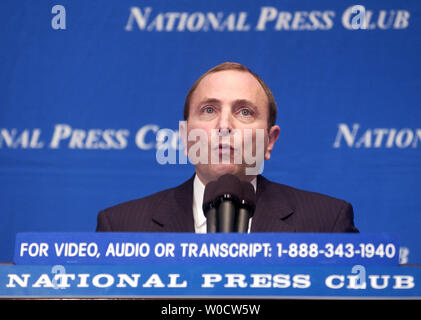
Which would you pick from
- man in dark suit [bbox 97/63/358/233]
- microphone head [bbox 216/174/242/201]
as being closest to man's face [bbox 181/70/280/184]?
man in dark suit [bbox 97/63/358/233]

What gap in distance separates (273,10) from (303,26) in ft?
0.54

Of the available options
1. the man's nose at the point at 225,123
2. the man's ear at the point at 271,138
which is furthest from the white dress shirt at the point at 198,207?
the man's nose at the point at 225,123

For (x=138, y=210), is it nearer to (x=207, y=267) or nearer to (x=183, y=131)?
(x=183, y=131)

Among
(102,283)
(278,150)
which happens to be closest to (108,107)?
(278,150)

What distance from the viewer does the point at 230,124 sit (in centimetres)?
249

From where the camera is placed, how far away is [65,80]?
2.99m

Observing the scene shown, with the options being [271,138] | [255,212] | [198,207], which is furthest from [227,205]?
[271,138]

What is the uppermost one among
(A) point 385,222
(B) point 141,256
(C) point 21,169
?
(C) point 21,169

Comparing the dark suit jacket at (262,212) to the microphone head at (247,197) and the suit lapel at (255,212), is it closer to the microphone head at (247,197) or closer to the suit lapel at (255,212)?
the suit lapel at (255,212)

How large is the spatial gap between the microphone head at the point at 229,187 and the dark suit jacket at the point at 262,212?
526 mm

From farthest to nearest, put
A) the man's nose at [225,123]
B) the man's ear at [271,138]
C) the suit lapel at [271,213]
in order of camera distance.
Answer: the man's ear at [271,138]
the man's nose at [225,123]
the suit lapel at [271,213]

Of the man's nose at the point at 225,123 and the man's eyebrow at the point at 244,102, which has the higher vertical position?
the man's eyebrow at the point at 244,102

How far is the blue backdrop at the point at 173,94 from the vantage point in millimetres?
2848
